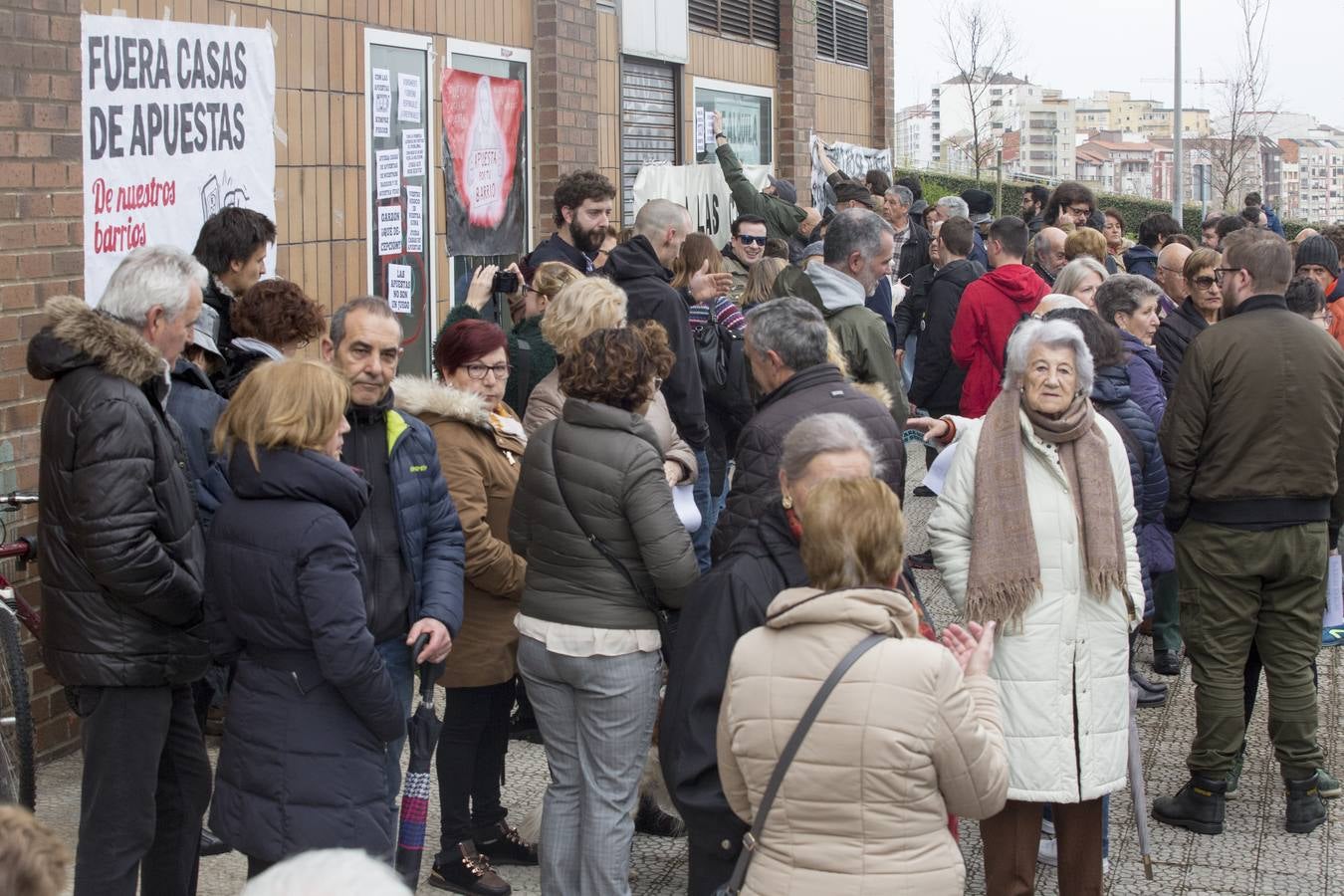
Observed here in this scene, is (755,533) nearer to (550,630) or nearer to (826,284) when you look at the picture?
(550,630)

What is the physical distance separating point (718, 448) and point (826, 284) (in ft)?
4.26

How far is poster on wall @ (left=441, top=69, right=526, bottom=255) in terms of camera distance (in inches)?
366

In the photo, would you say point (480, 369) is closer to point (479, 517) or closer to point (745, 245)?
point (479, 517)

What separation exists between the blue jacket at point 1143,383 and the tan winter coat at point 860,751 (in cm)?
340

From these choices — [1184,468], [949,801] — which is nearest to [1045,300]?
[1184,468]

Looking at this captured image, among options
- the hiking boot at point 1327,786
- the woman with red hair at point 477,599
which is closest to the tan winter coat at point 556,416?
the woman with red hair at point 477,599

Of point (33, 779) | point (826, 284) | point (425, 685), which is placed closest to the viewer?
point (425, 685)

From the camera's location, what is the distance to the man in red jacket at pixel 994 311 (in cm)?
850

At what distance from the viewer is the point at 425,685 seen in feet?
14.7

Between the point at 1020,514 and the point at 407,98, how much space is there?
212 inches

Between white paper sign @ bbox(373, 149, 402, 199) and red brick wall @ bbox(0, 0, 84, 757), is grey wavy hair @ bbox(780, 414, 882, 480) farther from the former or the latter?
white paper sign @ bbox(373, 149, 402, 199)

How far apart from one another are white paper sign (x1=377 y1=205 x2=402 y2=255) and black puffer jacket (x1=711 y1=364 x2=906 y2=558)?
13.6ft

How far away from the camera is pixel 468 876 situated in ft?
16.8

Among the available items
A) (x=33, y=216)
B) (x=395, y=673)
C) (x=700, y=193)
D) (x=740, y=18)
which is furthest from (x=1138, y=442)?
(x=740, y=18)
